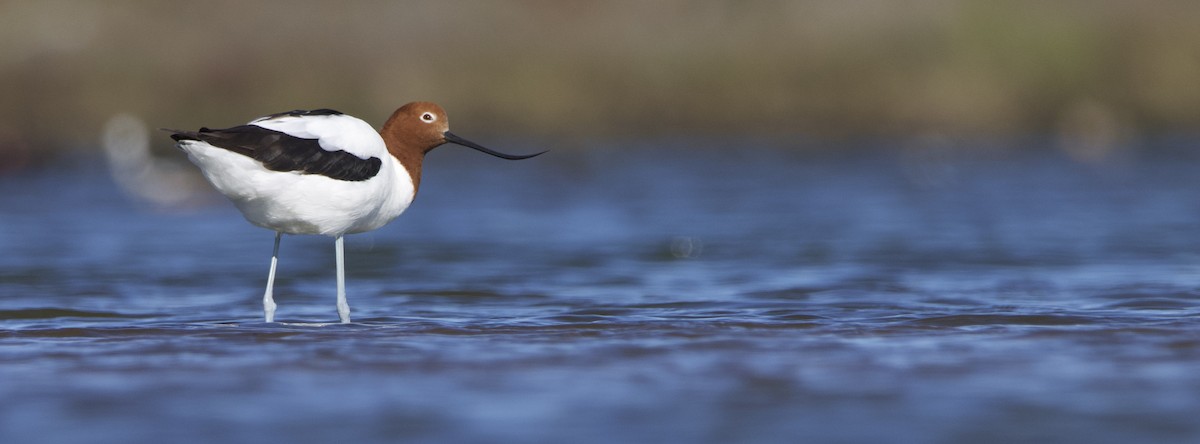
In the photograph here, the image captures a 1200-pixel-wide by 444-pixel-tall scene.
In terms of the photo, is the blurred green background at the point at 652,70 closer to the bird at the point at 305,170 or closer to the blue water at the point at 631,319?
the blue water at the point at 631,319

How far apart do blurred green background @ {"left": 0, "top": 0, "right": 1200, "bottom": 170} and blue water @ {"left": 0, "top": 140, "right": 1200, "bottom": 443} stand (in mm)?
7429

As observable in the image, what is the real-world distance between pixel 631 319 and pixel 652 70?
66.1 ft

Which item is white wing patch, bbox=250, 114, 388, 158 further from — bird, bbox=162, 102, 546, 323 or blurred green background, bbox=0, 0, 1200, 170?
blurred green background, bbox=0, 0, 1200, 170

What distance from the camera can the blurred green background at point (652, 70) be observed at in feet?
90.7

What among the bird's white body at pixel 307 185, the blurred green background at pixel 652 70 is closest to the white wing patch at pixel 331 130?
the bird's white body at pixel 307 185

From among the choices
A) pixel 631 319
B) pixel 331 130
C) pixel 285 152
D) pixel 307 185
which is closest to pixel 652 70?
pixel 631 319

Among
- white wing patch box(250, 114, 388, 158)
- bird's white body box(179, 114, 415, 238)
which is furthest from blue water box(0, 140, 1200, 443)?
white wing patch box(250, 114, 388, 158)

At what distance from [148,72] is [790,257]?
17.5m

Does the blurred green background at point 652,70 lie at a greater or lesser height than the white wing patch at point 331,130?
greater

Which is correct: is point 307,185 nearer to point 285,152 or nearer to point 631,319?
point 285,152

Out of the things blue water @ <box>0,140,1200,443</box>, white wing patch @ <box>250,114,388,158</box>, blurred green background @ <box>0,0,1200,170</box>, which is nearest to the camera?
blue water @ <box>0,140,1200,443</box>

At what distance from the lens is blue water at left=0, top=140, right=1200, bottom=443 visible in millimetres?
6188

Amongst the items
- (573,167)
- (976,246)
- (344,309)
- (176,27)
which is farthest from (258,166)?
(176,27)

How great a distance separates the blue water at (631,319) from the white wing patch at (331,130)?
94cm
